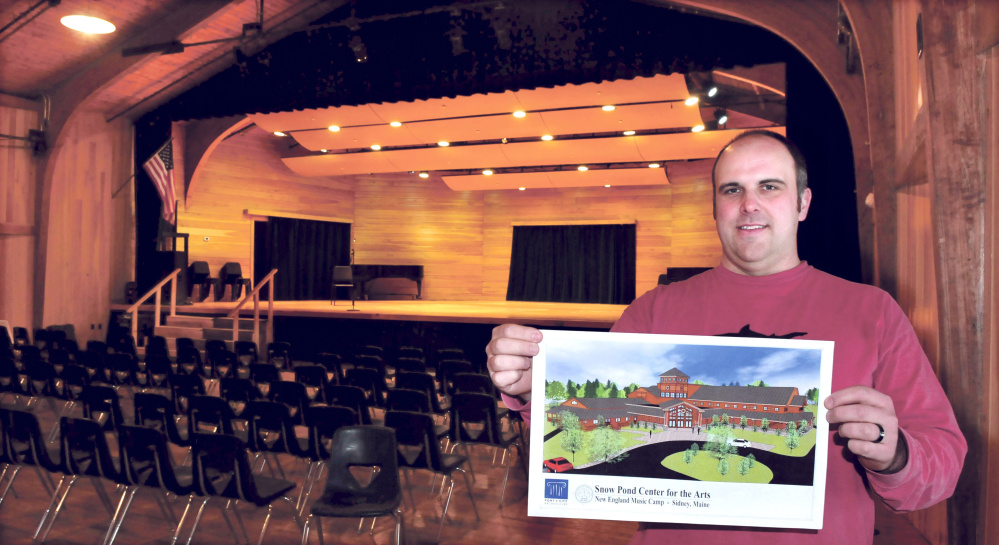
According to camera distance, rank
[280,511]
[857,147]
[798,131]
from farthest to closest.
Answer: [798,131]
[857,147]
[280,511]

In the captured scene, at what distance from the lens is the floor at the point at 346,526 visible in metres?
4.32

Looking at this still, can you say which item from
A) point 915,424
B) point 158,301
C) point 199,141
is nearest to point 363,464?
point 915,424

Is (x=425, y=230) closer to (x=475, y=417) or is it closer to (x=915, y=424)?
(x=475, y=417)

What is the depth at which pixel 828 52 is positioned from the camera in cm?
649

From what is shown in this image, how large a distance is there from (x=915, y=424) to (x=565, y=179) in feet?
47.6

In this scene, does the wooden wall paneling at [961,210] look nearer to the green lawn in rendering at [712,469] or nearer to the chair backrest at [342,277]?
the green lawn in rendering at [712,469]

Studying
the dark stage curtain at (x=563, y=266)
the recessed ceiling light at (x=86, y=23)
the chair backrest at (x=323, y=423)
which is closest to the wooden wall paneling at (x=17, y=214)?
the recessed ceiling light at (x=86, y=23)

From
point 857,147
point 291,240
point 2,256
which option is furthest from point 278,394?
point 291,240

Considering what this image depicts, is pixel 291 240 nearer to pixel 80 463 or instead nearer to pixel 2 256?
pixel 2 256

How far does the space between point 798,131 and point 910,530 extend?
4.19 meters

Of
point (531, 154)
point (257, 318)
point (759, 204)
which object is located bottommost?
point (257, 318)

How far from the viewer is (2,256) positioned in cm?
1103

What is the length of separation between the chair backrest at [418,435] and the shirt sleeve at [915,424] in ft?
11.0

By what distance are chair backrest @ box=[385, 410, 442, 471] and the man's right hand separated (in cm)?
304
